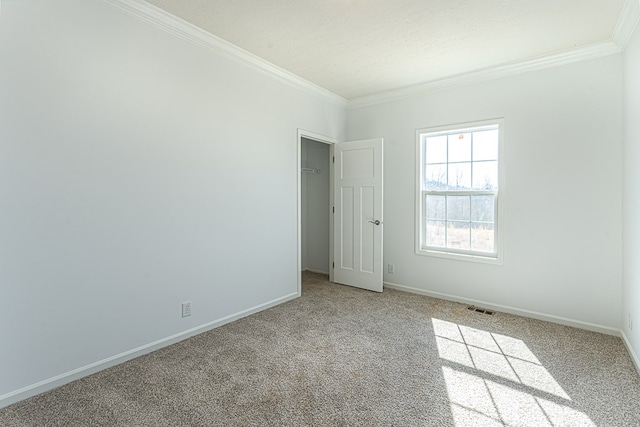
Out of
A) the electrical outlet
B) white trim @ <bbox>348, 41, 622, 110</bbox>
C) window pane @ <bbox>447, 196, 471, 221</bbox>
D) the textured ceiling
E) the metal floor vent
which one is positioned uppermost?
the textured ceiling

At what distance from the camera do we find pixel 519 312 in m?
3.50

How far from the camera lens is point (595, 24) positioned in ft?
8.73

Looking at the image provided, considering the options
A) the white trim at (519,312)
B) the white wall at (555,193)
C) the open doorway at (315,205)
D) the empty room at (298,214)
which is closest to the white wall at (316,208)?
the open doorway at (315,205)

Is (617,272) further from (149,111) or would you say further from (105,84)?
(105,84)

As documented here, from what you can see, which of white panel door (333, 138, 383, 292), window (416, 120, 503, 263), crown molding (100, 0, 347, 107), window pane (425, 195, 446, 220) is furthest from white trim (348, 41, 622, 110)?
window pane (425, 195, 446, 220)

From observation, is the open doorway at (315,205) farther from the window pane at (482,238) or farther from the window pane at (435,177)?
the window pane at (482,238)

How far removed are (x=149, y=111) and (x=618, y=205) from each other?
162 inches

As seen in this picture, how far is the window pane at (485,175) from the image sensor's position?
369 cm

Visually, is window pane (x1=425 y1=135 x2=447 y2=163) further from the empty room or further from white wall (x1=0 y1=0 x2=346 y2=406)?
white wall (x1=0 y1=0 x2=346 y2=406)

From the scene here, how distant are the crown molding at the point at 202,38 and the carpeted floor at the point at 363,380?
258 centimetres

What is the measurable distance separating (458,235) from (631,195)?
1623 millimetres

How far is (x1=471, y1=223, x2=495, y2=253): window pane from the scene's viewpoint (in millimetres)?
3727

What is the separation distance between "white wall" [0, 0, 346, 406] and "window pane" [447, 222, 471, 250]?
7.55 ft

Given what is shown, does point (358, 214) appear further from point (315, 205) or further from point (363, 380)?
point (363, 380)
